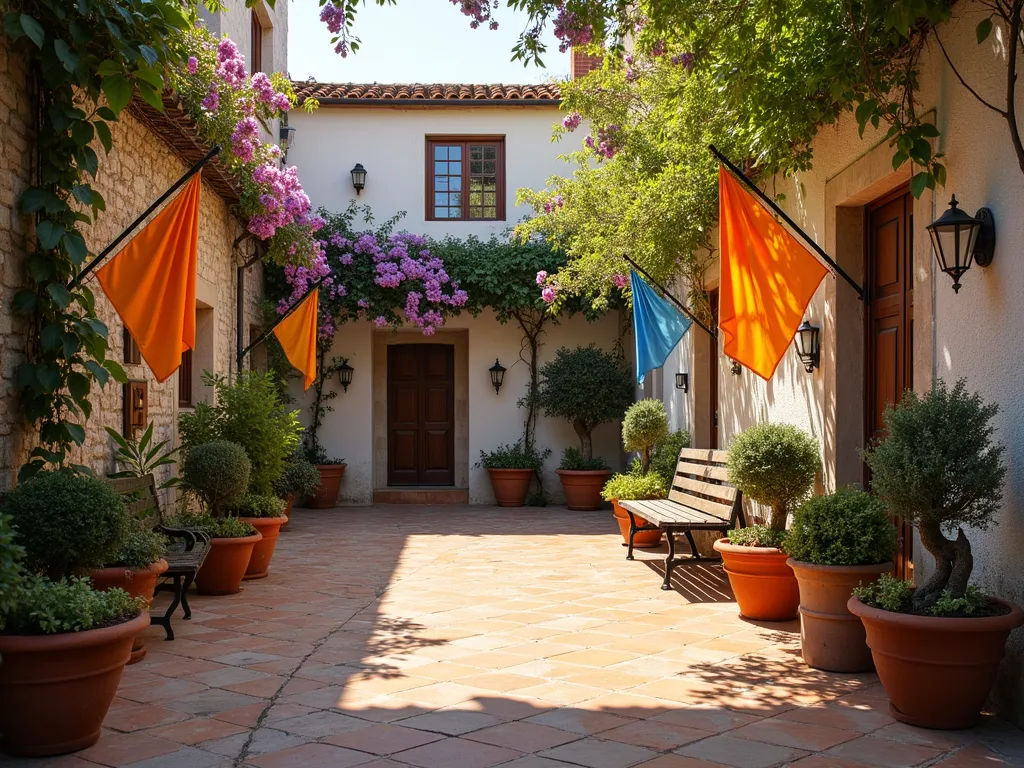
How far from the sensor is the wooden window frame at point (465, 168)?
47.5ft

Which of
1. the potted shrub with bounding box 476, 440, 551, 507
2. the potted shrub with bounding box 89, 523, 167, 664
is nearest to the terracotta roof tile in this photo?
the potted shrub with bounding box 476, 440, 551, 507

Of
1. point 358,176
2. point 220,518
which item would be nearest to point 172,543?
point 220,518

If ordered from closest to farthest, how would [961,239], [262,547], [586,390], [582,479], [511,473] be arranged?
[961,239], [262,547], [582,479], [586,390], [511,473]

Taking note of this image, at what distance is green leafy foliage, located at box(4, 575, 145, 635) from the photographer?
3695mm

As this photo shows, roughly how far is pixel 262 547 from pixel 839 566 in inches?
182

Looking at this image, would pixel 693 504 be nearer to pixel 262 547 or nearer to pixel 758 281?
pixel 758 281

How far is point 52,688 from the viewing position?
3.67m

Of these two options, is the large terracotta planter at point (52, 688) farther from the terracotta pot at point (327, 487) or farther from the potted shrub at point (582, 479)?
the potted shrub at point (582, 479)

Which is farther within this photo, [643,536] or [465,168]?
[465,168]

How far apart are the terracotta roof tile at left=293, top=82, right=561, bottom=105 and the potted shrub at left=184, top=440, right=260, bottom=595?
813cm

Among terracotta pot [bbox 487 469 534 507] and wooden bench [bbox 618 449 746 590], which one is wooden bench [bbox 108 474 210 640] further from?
terracotta pot [bbox 487 469 534 507]

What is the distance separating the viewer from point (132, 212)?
7.16 metres

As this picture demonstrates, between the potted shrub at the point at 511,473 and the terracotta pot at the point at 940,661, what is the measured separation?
997 centimetres

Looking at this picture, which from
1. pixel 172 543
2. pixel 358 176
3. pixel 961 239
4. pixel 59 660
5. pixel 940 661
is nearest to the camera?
pixel 59 660
